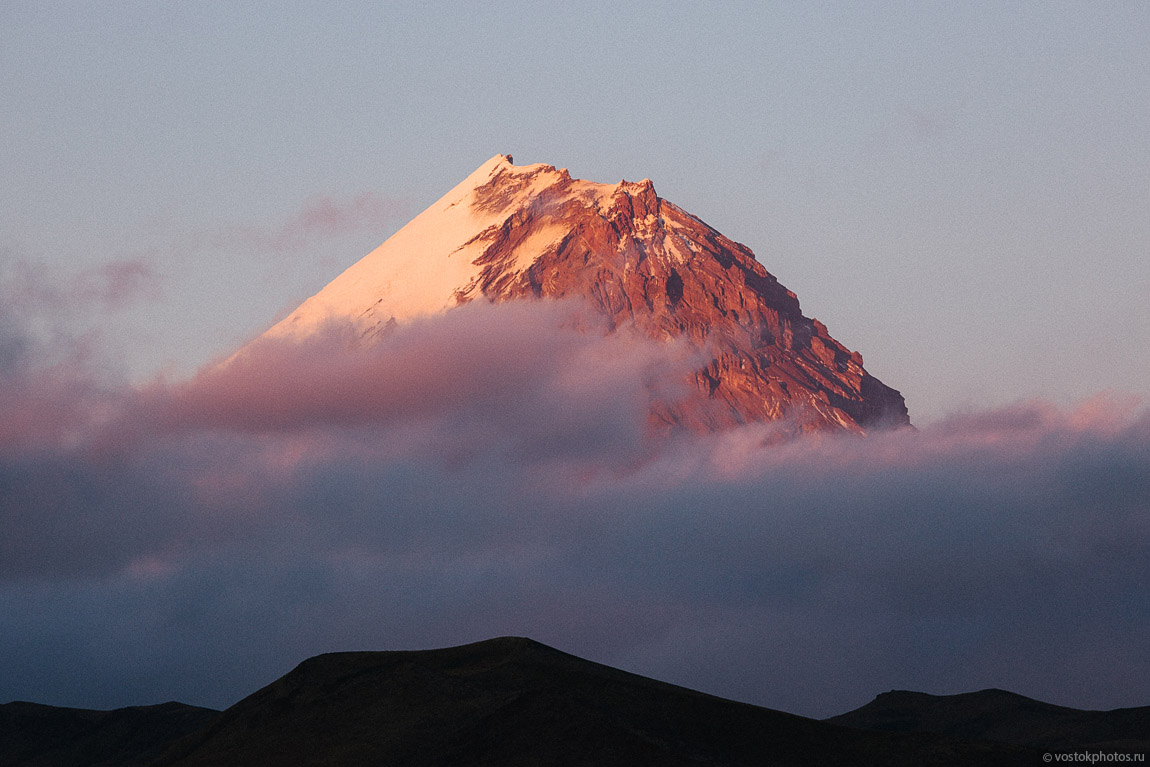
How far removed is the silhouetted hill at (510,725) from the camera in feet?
442

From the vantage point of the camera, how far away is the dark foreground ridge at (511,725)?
134625 millimetres

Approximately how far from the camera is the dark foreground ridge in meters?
135

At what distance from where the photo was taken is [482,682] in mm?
155125

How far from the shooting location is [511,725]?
141 metres

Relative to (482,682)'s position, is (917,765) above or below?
below

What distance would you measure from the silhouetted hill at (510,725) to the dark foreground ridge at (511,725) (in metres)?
0.17

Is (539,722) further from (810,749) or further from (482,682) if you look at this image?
(810,749)

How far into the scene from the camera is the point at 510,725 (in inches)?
5536

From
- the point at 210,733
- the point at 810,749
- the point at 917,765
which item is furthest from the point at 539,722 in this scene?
the point at 210,733

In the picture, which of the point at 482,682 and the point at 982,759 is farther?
the point at 482,682

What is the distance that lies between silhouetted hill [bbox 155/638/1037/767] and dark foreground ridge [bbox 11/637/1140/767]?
0.56ft

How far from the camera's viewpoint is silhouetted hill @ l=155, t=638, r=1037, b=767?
442ft

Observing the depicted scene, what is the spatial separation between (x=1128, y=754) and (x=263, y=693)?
102 metres

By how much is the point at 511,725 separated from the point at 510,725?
0.10 metres
